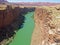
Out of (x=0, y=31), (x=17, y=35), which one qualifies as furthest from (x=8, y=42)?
(x=17, y=35)

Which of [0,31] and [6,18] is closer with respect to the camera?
[0,31]

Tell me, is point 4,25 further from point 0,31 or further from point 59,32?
point 59,32

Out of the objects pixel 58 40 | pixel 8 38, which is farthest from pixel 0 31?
pixel 58 40

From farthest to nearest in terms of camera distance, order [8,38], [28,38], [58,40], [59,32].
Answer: [28,38], [8,38], [59,32], [58,40]

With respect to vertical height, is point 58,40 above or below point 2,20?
above

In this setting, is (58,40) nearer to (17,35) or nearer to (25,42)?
(25,42)

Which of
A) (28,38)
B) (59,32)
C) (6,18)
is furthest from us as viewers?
(6,18)

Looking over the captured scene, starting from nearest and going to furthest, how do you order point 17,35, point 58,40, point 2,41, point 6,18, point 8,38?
1. point 58,40
2. point 2,41
3. point 8,38
4. point 17,35
5. point 6,18

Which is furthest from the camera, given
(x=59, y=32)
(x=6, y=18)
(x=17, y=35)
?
(x=6, y=18)

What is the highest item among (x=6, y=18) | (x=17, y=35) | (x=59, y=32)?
(x=59, y=32)
